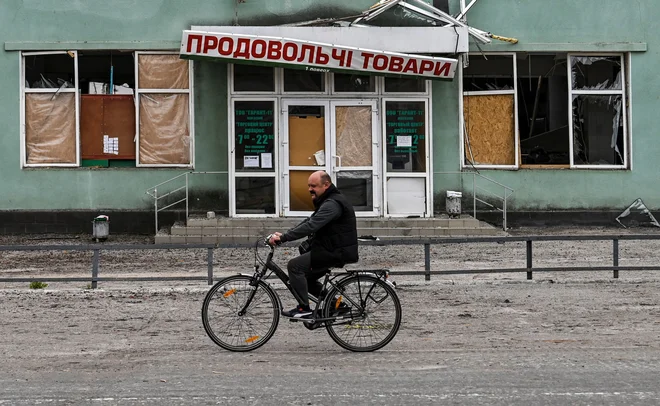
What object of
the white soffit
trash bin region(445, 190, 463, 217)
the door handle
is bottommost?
trash bin region(445, 190, 463, 217)

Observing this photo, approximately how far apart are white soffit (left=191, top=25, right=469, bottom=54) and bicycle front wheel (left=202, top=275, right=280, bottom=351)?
11.3 metres

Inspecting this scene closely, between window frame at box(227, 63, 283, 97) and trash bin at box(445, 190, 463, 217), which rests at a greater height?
window frame at box(227, 63, 283, 97)

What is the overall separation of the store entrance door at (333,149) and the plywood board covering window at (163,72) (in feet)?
7.67

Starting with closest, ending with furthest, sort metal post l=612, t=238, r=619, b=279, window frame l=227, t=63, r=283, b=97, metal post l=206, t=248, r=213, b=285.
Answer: metal post l=206, t=248, r=213, b=285, metal post l=612, t=238, r=619, b=279, window frame l=227, t=63, r=283, b=97

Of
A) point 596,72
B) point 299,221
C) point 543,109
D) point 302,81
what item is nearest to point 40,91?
point 302,81

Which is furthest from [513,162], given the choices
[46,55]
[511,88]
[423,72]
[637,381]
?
[637,381]

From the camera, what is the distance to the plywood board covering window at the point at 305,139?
68.9ft

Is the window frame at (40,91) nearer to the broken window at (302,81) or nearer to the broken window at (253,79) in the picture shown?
the broken window at (253,79)

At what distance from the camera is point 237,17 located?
21.1 metres

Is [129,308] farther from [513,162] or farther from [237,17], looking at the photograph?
[513,162]

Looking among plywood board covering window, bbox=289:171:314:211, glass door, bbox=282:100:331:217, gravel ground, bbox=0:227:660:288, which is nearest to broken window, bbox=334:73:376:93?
glass door, bbox=282:100:331:217

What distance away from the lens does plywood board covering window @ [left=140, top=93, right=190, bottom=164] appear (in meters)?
21.3

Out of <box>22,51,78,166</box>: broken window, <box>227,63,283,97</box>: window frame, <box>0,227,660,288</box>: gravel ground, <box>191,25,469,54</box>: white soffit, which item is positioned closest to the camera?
<box>0,227,660,288</box>: gravel ground

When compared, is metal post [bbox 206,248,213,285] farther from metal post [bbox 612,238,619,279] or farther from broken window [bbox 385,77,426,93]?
broken window [bbox 385,77,426,93]
